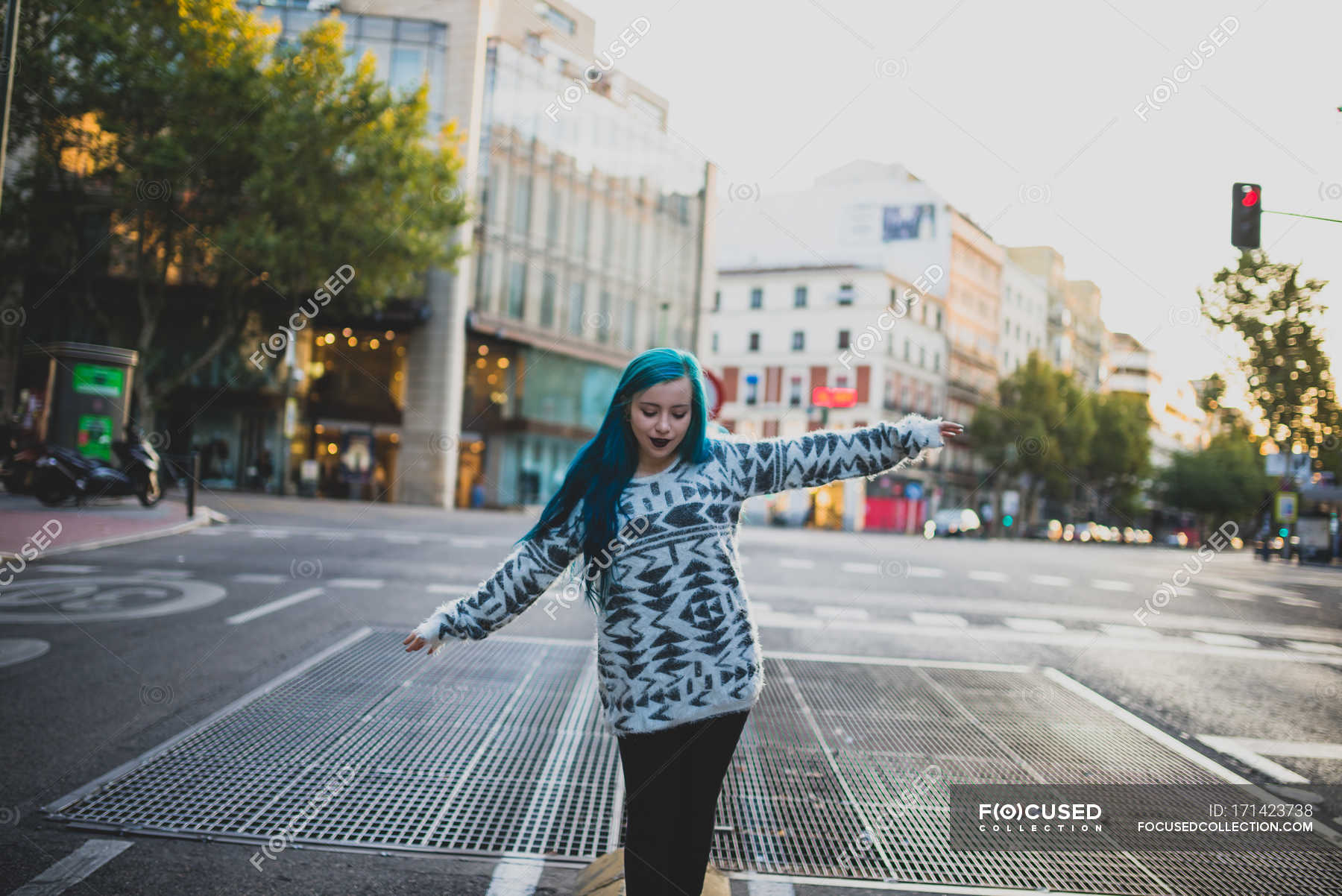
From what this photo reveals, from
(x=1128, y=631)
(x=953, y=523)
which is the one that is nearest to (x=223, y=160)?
(x=1128, y=631)

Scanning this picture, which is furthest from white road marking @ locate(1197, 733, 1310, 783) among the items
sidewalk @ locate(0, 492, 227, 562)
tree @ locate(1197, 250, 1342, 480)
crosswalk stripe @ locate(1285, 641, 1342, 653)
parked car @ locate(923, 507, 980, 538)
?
parked car @ locate(923, 507, 980, 538)

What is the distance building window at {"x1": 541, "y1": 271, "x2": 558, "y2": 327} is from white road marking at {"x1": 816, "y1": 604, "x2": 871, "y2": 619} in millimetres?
30251

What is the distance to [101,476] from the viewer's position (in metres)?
18.1

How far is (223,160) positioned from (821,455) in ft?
90.7

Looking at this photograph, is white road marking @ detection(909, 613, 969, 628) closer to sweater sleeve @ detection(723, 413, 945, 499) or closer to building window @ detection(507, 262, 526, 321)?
sweater sleeve @ detection(723, 413, 945, 499)

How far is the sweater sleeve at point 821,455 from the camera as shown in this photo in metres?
2.65

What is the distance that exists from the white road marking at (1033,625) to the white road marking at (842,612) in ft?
5.14

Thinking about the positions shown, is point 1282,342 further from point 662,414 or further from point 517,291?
point 662,414

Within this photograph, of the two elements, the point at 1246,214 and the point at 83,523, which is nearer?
the point at 1246,214

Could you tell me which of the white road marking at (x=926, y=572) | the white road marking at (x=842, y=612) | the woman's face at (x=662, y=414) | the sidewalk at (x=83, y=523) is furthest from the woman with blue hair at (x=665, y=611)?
the white road marking at (x=926, y=572)

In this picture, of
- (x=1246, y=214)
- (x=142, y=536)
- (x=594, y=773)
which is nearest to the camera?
(x=594, y=773)

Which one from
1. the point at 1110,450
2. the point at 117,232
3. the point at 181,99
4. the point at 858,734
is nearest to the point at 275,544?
the point at 858,734

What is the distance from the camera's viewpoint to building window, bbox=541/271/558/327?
39781 mm

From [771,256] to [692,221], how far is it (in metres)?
18.8
